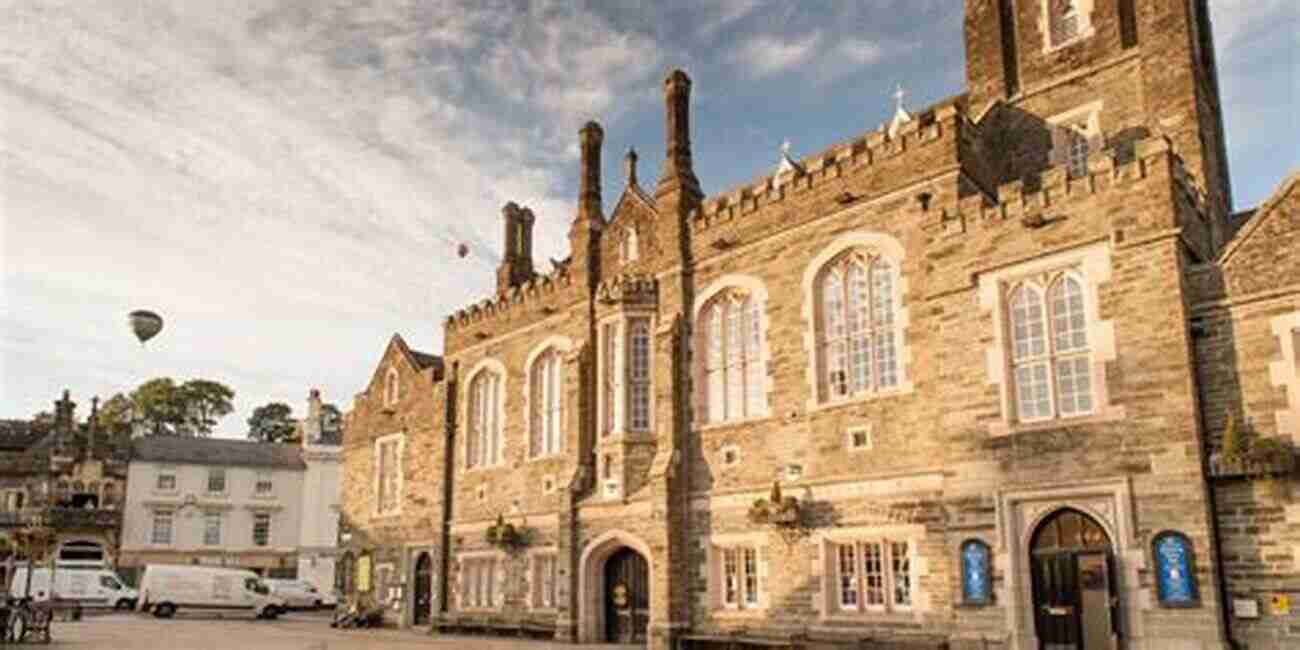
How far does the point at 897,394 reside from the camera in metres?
18.9

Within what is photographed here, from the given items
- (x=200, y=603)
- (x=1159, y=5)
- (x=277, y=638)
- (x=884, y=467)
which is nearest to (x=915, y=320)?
(x=884, y=467)

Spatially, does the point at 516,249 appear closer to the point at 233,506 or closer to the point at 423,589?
the point at 423,589

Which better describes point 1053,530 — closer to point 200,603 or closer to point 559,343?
point 559,343

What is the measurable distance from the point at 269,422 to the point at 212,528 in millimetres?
36234

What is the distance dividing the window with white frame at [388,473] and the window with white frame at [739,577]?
15388 millimetres

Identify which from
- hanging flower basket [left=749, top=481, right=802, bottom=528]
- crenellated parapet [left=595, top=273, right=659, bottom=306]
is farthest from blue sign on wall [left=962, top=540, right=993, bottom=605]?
crenellated parapet [left=595, top=273, right=659, bottom=306]

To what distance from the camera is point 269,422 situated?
9100 cm

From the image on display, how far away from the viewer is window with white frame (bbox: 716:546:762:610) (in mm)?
20953

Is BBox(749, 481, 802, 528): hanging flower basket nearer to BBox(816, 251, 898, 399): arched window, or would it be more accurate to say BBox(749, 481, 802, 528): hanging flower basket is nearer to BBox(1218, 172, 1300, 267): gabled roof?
BBox(816, 251, 898, 399): arched window

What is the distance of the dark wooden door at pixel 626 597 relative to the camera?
23.6 meters

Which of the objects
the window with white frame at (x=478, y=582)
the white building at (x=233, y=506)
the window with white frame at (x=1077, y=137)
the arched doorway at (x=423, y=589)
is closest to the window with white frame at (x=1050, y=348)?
the window with white frame at (x=1077, y=137)

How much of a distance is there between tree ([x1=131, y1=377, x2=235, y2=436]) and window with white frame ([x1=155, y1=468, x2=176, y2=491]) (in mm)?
21157

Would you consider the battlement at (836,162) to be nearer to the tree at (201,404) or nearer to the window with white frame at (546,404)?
the window with white frame at (546,404)

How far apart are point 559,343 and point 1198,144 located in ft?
50.8
